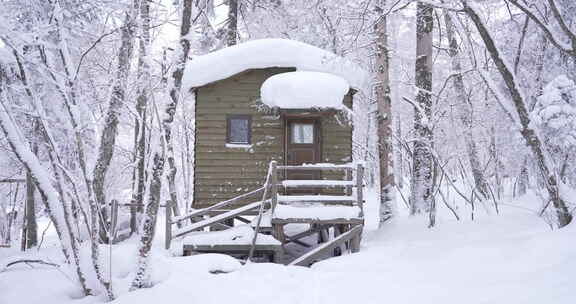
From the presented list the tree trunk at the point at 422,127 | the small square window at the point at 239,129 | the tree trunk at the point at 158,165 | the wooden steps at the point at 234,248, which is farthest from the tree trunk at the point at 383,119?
the tree trunk at the point at 158,165

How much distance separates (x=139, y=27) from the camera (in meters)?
6.39

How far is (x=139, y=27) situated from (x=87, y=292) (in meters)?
3.82

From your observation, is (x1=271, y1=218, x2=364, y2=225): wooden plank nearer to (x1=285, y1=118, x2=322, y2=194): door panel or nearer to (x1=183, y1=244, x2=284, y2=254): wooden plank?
(x1=183, y1=244, x2=284, y2=254): wooden plank

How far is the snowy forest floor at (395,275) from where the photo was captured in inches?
189

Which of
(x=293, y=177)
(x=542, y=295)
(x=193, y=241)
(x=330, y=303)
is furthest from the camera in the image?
(x=293, y=177)

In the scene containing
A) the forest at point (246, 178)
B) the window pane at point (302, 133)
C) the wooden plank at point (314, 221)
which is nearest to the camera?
the forest at point (246, 178)

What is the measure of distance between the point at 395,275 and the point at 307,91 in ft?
18.9

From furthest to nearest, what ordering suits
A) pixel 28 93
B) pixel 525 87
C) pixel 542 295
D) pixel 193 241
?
pixel 525 87, pixel 193 241, pixel 28 93, pixel 542 295

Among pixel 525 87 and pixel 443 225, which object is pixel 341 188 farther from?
pixel 525 87

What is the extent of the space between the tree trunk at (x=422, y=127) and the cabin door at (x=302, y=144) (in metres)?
2.55

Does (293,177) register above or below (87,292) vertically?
above

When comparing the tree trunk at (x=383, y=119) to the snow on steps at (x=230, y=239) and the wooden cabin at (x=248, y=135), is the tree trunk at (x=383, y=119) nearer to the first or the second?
the wooden cabin at (x=248, y=135)

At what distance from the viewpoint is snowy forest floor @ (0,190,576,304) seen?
189 inches

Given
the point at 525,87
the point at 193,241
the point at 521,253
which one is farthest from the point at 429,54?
the point at 193,241
